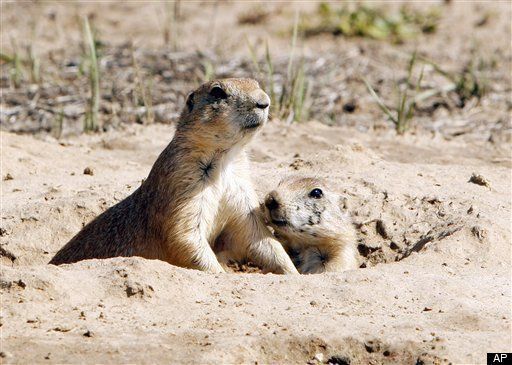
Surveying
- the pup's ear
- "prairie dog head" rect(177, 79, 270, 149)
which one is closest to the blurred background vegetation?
the pup's ear

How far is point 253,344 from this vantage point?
4242 mm

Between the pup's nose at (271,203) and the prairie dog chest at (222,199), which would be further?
the pup's nose at (271,203)

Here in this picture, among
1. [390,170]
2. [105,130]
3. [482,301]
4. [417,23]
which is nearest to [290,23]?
[417,23]

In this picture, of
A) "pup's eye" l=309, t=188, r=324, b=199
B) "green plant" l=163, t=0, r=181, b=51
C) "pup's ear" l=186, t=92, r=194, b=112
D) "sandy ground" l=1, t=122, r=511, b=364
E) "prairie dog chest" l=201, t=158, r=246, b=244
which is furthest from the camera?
"green plant" l=163, t=0, r=181, b=51

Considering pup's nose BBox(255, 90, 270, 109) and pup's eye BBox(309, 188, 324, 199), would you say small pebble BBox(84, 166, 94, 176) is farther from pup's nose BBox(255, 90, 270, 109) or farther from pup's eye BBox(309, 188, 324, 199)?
pup's nose BBox(255, 90, 270, 109)

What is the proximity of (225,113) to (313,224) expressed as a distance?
1.18m

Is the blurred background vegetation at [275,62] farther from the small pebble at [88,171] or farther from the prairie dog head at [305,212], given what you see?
the prairie dog head at [305,212]

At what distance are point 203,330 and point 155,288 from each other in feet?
1.58

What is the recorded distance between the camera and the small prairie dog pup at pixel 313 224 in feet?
21.1

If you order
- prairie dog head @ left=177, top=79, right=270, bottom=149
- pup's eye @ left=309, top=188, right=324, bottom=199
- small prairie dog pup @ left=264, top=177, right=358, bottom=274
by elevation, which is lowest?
small prairie dog pup @ left=264, top=177, right=358, bottom=274

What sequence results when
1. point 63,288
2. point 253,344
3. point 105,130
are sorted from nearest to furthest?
point 253,344, point 63,288, point 105,130

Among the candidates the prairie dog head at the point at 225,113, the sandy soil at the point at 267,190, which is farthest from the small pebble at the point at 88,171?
the prairie dog head at the point at 225,113

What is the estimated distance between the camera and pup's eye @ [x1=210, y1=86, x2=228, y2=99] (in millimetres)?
5906

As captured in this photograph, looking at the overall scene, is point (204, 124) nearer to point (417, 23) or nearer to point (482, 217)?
point (482, 217)
